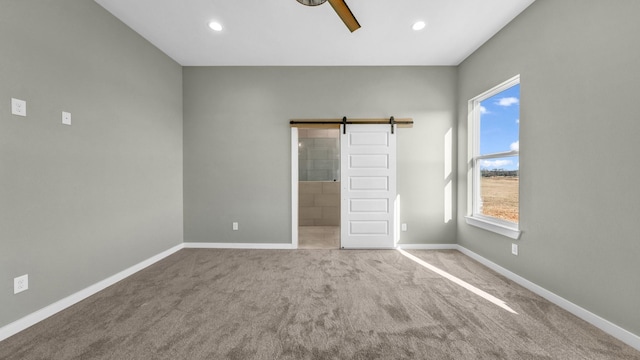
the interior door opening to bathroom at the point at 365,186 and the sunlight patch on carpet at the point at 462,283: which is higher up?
the interior door opening to bathroom at the point at 365,186

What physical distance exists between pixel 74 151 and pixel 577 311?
14.6 feet

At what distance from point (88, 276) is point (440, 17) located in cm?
433

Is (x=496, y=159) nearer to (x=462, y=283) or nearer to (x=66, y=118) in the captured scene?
(x=462, y=283)

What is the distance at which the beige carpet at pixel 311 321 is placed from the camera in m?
1.49

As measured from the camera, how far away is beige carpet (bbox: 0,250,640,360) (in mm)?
1494

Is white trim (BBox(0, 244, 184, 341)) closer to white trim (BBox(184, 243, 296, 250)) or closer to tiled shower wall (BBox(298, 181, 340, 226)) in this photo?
white trim (BBox(184, 243, 296, 250))

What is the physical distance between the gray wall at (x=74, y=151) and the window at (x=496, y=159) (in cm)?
423

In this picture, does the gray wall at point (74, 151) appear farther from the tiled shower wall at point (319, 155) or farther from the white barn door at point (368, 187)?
the tiled shower wall at point (319, 155)

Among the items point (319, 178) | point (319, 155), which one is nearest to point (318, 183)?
point (319, 178)

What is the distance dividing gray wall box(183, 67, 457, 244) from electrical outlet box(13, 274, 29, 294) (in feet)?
6.08

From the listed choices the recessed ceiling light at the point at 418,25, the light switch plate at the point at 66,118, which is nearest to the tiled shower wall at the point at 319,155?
the recessed ceiling light at the point at 418,25

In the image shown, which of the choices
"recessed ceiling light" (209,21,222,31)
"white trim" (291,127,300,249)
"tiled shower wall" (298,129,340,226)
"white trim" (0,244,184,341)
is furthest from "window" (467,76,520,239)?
"white trim" (0,244,184,341)

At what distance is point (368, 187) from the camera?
3572 mm

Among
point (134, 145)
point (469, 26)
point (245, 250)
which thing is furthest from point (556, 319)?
point (134, 145)
